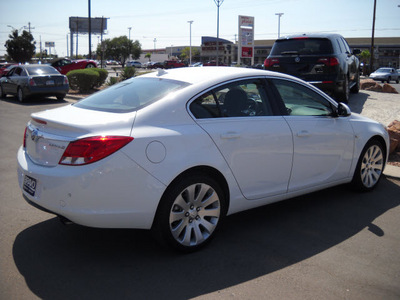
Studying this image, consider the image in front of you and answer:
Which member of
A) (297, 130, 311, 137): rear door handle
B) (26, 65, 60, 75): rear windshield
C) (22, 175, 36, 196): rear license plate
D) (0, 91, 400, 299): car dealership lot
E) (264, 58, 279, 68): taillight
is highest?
(264, 58, 279, 68): taillight

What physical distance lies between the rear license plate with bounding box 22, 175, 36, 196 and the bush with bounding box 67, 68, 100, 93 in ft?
54.8

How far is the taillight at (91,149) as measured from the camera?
332 cm

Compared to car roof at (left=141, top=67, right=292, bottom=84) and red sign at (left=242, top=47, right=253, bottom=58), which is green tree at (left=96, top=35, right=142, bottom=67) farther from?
car roof at (left=141, top=67, right=292, bottom=84)

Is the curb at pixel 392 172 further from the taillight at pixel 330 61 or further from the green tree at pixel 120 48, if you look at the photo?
the green tree at pixel 120 48

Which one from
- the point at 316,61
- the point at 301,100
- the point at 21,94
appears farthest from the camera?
the point at 21,94

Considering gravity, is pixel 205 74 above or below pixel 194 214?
above

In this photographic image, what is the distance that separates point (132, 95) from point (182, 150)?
894 millimetres

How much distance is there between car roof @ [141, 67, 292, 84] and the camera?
13.6 ft

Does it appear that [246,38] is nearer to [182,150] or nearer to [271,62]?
[271,62]

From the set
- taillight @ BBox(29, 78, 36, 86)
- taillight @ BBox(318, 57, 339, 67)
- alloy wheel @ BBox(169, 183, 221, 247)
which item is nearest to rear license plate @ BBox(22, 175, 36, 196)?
alloy wheel @ BBox(169, 183, 221, 247)

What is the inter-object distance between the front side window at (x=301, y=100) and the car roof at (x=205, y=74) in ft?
0.57

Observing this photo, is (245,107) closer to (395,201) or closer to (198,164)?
(198,164)

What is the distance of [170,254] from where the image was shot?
3818 millimetres

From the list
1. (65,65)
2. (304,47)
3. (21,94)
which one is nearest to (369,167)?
(304,47)
